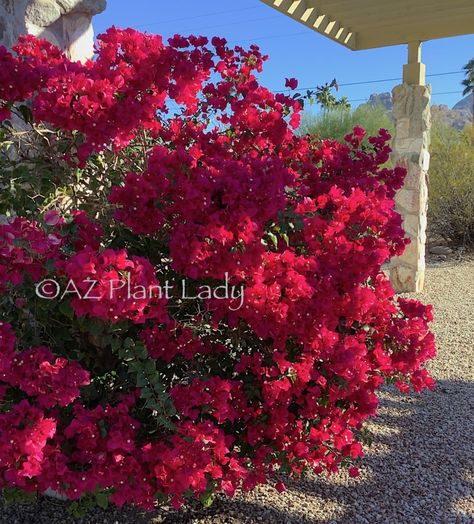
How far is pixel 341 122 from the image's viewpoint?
48.3ft

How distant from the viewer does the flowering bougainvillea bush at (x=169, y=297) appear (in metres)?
1.50

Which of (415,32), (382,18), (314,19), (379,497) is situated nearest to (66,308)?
(379,497)

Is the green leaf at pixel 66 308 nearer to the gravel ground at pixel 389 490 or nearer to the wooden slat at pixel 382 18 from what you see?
the gravel ground at pixel 389 490

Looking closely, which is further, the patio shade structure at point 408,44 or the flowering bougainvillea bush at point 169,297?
the patio shade structure at point 408,44

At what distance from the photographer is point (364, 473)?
261 centimetres

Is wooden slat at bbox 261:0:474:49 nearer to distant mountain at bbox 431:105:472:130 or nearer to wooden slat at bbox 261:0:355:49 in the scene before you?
wooden slat at bbox 261:0:355:49

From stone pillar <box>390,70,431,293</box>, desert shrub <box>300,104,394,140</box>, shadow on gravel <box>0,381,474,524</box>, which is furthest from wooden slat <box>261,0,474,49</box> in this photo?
desert shrub <box>300,104,394,140</box>

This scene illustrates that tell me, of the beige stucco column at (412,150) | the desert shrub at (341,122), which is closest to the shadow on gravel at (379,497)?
the beige stucco column at (412,150)

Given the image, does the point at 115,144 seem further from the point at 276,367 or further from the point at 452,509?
the point at 452,509

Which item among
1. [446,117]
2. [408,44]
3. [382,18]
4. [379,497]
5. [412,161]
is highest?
[446,117]

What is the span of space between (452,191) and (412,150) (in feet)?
11.5

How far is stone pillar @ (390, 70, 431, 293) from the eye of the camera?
6.21 metres

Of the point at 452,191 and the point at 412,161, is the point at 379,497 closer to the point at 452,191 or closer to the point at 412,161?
the point at 412,161

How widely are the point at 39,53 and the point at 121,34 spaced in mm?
296
